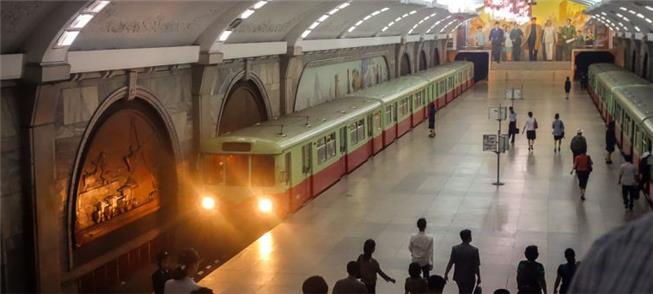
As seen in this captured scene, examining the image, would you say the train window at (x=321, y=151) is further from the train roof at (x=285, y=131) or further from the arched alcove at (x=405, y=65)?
the arched alcove at (x=405, y=65)

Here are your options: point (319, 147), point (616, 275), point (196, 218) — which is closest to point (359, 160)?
point (319, 147)

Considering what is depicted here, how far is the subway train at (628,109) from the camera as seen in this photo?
66.5 ft

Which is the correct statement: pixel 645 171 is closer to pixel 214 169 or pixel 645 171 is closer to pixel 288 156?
pixel 288 156

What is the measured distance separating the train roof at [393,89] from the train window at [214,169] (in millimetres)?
11354

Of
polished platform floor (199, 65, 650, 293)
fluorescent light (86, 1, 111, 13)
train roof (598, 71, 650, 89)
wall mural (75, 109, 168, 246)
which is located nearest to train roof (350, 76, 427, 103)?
polished platform floor (199, 65, 650, 293)

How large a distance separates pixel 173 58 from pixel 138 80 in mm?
1252

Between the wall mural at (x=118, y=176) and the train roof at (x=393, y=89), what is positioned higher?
the train roof at (x=393, y=89)

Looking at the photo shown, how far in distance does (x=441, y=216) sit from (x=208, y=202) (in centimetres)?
508

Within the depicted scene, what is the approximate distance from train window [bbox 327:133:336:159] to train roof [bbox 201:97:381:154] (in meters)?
0.27

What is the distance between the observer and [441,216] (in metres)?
17.1

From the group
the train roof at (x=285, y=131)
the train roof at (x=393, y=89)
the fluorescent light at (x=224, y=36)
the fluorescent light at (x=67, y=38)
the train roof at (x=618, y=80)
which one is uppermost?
the fluorescent light at (x=224, y=36)

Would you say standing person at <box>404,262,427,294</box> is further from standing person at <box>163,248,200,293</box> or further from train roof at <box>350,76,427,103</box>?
train roof at <box>350,76,427,103</box>

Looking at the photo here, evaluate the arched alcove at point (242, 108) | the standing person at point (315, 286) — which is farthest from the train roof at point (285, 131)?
the standing person at point (315, 286)

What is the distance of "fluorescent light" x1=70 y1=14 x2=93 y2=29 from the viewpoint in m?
12.0
